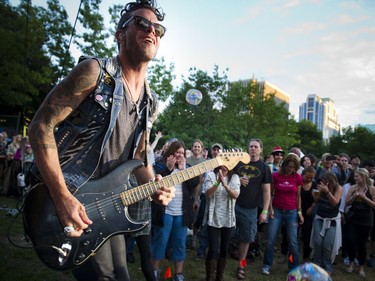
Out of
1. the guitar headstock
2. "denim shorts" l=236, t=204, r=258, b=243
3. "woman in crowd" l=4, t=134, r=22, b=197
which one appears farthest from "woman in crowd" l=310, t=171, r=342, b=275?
"woman in crowd" l=4, t=134, r=22, b=197

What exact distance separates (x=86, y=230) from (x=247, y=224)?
4794 millimetres

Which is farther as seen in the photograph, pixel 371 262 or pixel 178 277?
pixel 371 262

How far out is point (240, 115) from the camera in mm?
29656

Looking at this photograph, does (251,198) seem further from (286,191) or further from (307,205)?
(307,205)

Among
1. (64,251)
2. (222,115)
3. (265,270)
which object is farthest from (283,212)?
(222,115)

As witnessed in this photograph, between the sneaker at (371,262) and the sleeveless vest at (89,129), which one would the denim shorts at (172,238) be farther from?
the sneaker at (371,262)

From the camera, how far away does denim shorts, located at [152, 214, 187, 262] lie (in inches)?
214

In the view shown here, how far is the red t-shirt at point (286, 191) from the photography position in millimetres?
6641

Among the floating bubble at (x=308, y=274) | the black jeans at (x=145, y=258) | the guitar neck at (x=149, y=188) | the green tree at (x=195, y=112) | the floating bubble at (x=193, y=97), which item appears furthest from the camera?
the green tree at (x=195, y=112)

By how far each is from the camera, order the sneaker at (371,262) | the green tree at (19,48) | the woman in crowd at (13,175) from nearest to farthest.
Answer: the sneaker at (371,262)
the woman in crowd at (13,175)
the green tree at (19,48)

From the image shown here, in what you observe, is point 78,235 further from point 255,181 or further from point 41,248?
point 255,181

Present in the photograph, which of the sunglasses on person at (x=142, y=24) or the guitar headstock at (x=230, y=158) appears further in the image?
the guitar headstock at (x=230, y=158)

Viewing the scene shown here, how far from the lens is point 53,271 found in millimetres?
5375

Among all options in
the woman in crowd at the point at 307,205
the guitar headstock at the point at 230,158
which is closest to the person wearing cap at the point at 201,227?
the guitar headstock at the point at 230,158
